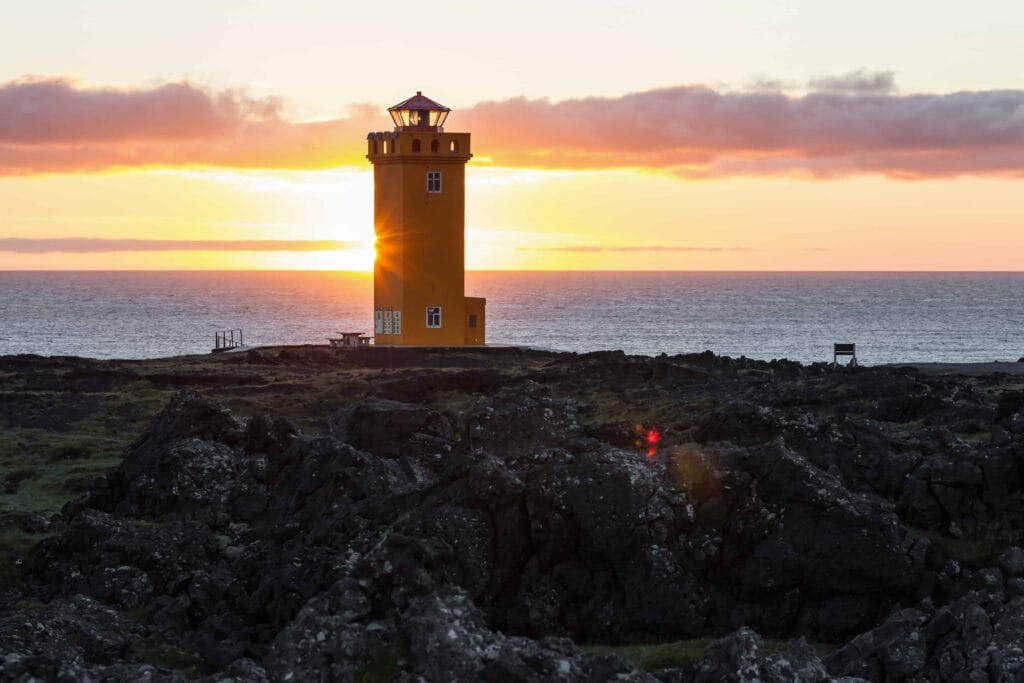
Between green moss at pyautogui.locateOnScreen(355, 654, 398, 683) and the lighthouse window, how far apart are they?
175ft

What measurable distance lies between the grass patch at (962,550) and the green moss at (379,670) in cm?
905

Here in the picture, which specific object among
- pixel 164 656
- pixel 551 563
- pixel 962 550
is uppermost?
pixel 962 550

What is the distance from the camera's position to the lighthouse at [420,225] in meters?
68.6

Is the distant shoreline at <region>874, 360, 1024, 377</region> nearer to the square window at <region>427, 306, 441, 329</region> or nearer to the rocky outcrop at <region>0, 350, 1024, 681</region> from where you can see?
the square window at <region>427, 306, 441, 329</region>

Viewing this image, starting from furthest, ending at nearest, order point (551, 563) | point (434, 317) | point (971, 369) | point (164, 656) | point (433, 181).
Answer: point (434, 317), point (433, 181), point (971, 369), point (551, 563), point (164, 656)

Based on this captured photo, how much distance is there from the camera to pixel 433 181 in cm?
6906

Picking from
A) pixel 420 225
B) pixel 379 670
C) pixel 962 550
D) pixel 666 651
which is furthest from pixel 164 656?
pixel 420 225

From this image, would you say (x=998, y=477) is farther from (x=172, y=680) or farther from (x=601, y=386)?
(x=601, y=386)

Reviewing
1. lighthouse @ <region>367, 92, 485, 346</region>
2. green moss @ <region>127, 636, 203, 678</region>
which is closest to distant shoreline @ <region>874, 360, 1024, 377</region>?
lighthouse @ <region>367, 92, 485, 346</region>

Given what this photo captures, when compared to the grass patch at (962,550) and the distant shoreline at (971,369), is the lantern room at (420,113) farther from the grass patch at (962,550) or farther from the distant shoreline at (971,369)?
the grass patch at (962,550)

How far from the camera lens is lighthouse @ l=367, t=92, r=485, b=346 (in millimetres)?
68625

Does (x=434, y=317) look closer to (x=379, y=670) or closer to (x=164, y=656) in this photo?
(x=164, y=656)

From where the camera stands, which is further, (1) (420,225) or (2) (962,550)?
(1) (420,225)

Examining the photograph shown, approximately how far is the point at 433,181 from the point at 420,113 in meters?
3.65
